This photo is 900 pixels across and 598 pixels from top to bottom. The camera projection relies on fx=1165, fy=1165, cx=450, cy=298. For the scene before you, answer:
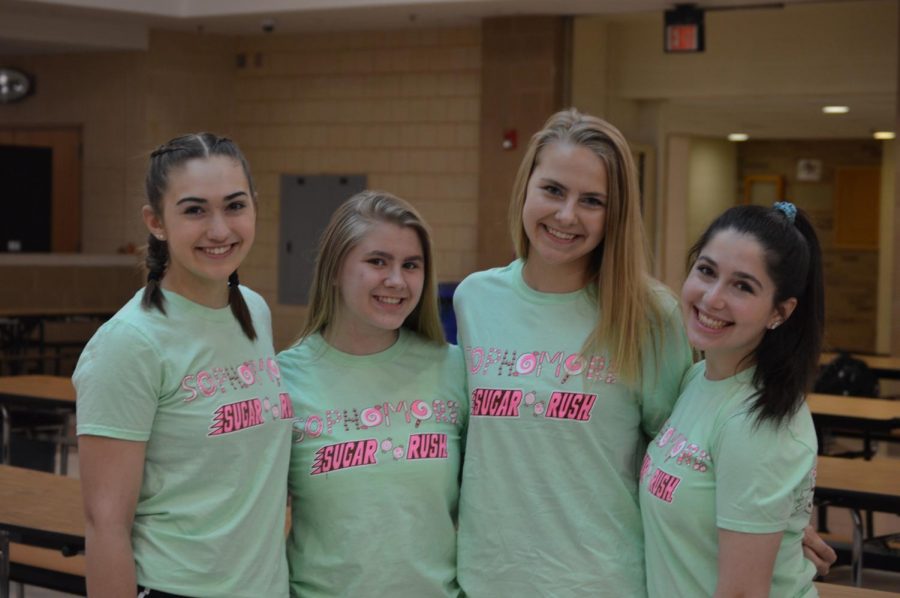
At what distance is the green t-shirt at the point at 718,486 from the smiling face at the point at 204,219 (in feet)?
2.70

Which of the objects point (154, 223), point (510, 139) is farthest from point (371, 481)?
point (510, 139)

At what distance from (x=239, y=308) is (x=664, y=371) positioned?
2.60ft

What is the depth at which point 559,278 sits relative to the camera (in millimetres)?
2230

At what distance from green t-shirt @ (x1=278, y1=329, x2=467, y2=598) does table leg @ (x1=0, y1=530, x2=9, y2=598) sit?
52.6 inches

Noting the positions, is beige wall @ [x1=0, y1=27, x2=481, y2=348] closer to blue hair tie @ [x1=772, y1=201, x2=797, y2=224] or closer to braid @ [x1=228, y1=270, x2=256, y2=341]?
braid @ [x1=228, y1=270, x2=256, y2=341]

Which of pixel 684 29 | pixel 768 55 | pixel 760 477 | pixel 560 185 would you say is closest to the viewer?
pixel 760 477

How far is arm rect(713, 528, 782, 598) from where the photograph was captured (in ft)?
5.94

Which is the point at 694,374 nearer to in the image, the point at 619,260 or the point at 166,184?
the point at 619,260

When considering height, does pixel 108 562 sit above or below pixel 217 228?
below

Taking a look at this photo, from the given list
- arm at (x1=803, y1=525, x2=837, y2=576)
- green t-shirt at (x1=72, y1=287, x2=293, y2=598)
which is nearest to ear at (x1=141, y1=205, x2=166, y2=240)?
green t-shirt at (x1=72, y1=287, x2=293, y2=598)

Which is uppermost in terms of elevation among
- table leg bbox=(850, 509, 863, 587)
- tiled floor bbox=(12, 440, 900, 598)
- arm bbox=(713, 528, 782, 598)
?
arm bbox=(713, 528, 782, 598)

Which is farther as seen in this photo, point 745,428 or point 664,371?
point 664,371

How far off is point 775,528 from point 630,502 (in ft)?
1.19

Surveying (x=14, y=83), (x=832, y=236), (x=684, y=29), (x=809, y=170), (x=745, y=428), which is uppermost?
(x=684, y=29)
